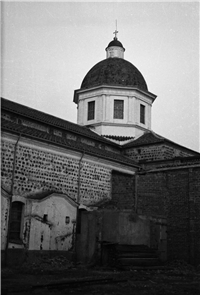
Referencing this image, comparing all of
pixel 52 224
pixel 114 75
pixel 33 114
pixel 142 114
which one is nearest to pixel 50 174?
pixel 52 224

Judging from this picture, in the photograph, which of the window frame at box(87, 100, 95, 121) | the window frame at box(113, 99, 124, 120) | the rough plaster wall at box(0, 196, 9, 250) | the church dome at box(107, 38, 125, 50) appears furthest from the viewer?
the church dome at box(107, 38, 125, 50)

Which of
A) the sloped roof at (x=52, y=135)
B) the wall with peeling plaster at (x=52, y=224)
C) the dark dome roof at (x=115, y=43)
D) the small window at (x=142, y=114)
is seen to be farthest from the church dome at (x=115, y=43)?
the wall with peeling plaster at (x=52, y=224)

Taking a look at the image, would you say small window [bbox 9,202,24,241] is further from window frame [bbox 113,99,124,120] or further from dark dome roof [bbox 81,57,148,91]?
dark dome roof [bbox 81,57,148,91]

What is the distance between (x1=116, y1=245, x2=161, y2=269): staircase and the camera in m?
13.5

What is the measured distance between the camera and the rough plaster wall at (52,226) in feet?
49.5

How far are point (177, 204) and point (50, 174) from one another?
698cm

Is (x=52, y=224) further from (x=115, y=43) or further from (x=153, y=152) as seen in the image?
(x=115, y=43)

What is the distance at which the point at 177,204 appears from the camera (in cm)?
1959

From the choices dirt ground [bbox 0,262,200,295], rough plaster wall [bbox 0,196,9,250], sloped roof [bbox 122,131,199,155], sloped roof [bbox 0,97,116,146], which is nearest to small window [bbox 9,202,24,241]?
rough plaster wall [bbox 0,196,9,250]

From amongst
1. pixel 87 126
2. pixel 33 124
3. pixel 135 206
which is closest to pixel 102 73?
pixel 87 126

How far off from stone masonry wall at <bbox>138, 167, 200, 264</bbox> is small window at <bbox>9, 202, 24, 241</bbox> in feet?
25.6

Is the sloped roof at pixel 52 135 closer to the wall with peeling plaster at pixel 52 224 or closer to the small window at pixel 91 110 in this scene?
the small window at pixel 91 110

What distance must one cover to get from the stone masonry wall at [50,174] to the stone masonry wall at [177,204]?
2357 mm

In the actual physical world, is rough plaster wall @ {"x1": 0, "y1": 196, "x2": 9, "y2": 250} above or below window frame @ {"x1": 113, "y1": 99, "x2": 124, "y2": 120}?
below
